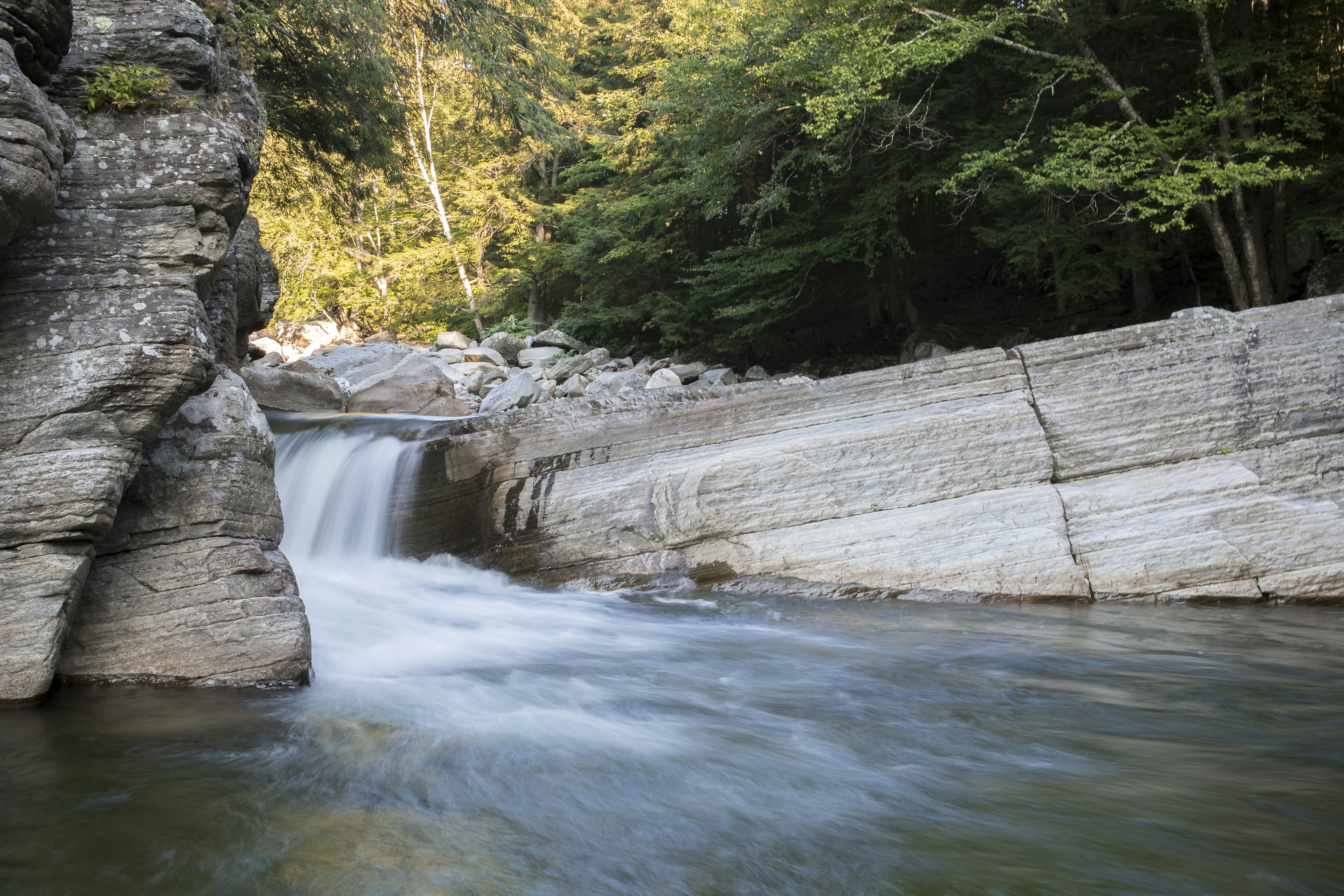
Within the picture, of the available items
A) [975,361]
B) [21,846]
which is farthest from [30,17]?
[975,361]

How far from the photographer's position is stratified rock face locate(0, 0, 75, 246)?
3795mm

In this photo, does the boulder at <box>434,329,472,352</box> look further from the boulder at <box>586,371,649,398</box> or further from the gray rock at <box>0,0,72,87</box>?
the gray rock at <box>0,0,72,87</box>

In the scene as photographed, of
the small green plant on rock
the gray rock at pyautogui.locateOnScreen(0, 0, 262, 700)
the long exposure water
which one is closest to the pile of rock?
the long exposure water

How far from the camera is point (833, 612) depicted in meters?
6.07

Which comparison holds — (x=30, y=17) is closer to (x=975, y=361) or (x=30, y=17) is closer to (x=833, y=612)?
(x=833, y=612)

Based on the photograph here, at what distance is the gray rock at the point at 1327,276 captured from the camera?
11.7 m

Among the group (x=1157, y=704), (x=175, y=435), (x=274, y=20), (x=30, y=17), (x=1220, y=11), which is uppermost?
(x=1220, y=11)

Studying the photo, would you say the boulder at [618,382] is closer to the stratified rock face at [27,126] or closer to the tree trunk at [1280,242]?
the tree trunk at [1280,242]

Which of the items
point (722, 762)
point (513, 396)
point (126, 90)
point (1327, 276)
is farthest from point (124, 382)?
point (1327, 276)

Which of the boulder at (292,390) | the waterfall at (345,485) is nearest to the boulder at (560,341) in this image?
the boulder at (292,390)

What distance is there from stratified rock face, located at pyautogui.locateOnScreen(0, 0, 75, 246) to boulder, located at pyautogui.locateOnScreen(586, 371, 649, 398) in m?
12.4

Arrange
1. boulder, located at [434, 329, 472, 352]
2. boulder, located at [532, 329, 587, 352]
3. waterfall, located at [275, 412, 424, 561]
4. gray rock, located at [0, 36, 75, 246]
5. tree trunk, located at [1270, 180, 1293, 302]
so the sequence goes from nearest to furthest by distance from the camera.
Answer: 1. gray rock, located at [0, 36, 75, 246]
2. waterfall, located at [275, 412, 424, 561]
3. tree trunk, located at [1270, 180, 1293, 302]
4. boulder, located at [532, 329, 587, 352]
5. boulder, located at [434, 329, 472, 352]

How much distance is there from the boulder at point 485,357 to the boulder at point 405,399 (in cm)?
767

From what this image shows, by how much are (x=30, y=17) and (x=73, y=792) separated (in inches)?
161
